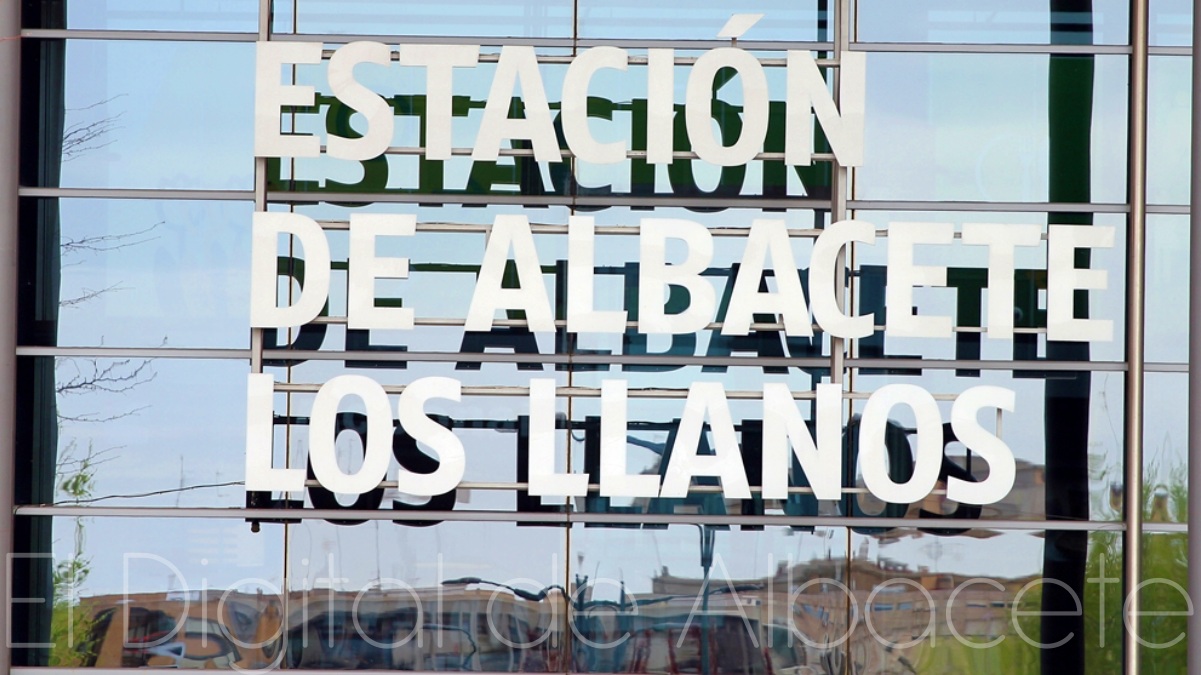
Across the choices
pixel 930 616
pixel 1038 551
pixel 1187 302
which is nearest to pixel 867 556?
pixel 930 616

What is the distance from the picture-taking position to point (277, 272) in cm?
606

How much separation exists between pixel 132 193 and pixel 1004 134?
503 centimetres

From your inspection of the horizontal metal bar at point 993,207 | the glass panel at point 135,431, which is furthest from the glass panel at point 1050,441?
the glass panel at point 135,431

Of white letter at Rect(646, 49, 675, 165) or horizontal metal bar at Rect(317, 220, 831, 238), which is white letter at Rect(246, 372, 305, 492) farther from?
white letter at Rect(646, 49, 675, 165)

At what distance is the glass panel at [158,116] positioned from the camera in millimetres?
6191

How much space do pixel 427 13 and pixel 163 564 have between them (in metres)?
3.51

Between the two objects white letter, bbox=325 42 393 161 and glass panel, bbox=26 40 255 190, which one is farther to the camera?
glass panel, bbox=26 40 255 190

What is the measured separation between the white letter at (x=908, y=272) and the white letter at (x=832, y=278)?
0.13m

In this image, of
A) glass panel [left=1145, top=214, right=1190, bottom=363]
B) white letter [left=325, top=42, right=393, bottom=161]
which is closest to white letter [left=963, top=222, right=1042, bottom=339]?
glass panel [left=1145, top=214, right=1190, bottom=363]

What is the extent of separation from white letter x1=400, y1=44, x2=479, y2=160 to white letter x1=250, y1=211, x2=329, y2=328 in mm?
811

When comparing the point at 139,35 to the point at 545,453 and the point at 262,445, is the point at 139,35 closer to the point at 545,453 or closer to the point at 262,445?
the point at 262,445

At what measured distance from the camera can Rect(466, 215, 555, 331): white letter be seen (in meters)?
6.04

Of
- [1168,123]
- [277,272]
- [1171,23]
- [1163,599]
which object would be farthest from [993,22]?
[277,272]

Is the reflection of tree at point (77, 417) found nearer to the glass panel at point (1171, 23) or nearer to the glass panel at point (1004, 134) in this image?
the glass panel at point (1004, 134)
